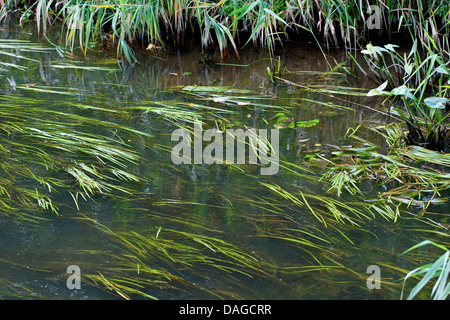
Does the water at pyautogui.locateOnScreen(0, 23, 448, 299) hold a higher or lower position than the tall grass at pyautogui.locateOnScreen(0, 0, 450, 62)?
lower

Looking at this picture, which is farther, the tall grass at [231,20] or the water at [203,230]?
the tall grass at [231,20]

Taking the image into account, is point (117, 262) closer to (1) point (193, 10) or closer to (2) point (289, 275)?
(2) point (289, 275)

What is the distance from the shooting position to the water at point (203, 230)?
5.78 ft

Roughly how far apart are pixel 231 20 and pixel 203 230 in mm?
2583

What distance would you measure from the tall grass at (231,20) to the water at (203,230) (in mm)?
942

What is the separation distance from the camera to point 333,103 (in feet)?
11.0

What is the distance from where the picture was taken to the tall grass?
12.6 feet

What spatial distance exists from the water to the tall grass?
94 cm

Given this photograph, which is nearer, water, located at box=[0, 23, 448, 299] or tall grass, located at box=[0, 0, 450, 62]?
water, located at box=[0, 23, 448, 299]

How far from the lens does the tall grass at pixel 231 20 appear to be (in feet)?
12.6

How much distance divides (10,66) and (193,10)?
1.59 m

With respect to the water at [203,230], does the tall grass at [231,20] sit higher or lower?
higher
